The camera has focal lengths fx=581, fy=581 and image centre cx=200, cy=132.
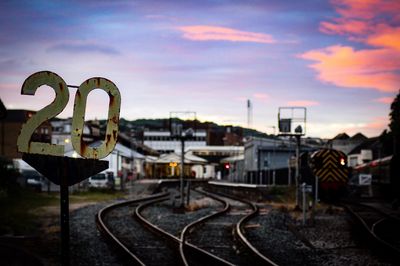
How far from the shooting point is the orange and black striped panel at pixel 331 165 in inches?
852

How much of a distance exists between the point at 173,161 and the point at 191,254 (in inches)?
2234

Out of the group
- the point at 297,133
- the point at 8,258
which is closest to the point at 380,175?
the point at 297,133

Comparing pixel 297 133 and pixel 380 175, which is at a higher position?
pixel 297 133

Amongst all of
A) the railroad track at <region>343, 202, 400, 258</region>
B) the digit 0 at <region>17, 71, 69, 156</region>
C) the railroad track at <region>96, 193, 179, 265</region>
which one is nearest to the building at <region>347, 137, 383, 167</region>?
the railroad track at <region>343, 202, 400, 258</region>

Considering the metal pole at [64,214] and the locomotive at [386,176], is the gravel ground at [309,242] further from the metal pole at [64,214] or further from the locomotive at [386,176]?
the locomotive at [386,176]

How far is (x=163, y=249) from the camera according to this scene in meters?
14.2

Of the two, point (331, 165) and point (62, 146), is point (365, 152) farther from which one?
point (62, 146)

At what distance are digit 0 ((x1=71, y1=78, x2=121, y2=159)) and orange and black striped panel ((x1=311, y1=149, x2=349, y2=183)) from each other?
1519cm

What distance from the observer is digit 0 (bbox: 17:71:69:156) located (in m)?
6.46

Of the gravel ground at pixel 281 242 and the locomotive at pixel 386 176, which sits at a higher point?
the locomotive at pixel 386 176

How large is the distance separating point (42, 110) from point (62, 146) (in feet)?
1.59

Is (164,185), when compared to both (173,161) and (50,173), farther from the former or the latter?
(50,173)

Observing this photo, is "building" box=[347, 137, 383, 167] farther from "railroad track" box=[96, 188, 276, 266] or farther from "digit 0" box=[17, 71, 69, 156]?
"digit 0" box=[17, 71, 69, 156]

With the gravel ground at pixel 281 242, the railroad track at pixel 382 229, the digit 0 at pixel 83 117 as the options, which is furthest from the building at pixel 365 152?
the digit 0 at pixel 83 117
